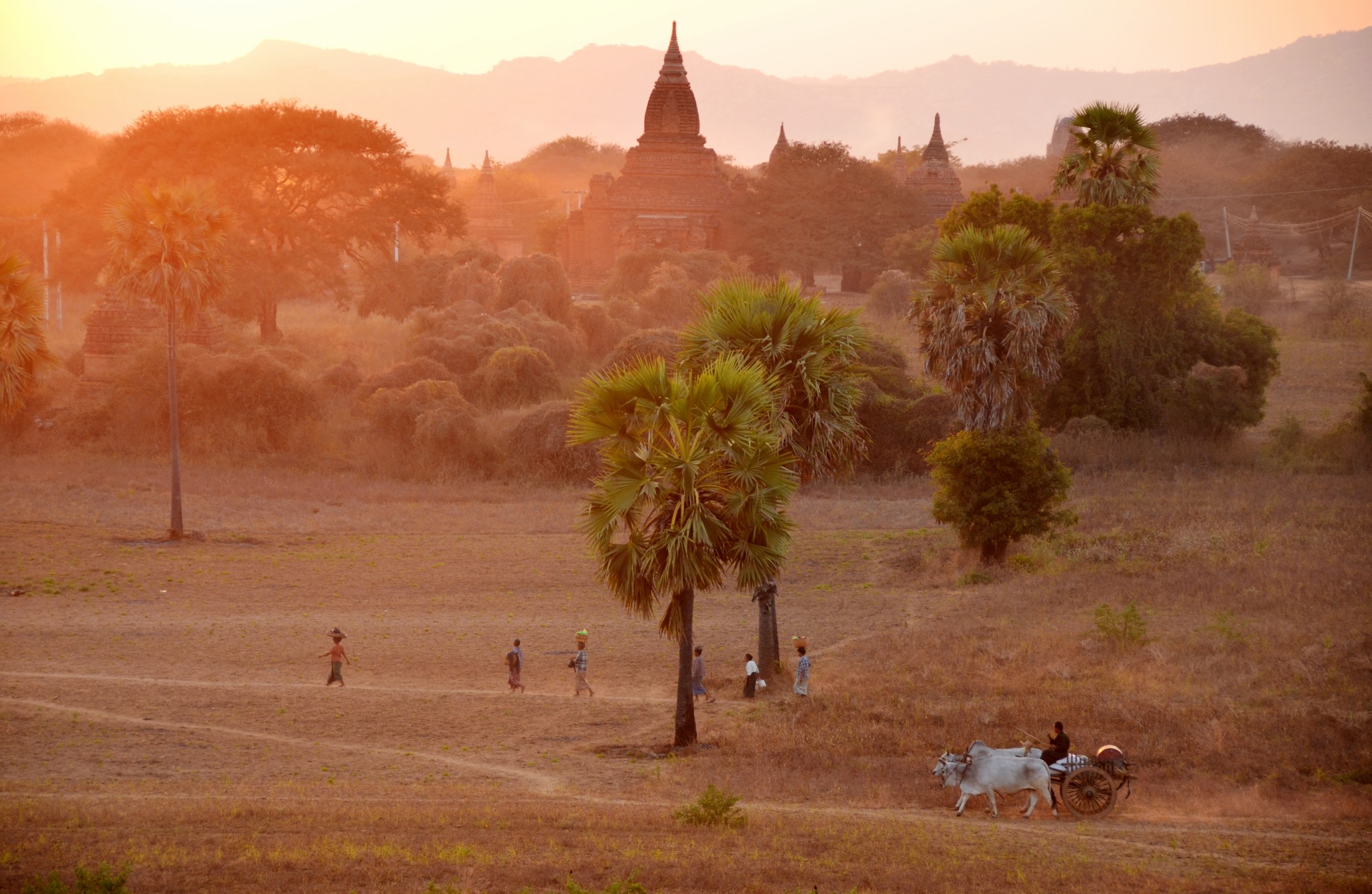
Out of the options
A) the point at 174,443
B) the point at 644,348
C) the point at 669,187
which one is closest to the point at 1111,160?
the point at 644,348

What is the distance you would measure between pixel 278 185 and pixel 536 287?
45.1 feet

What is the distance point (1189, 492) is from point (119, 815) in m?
25.9

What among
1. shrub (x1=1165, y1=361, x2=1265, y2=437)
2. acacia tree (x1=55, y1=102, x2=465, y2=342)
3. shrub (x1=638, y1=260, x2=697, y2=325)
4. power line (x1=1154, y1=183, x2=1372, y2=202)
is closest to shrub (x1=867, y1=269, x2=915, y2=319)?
shrub (x1=638, y1=260, x2=697, y2=325)

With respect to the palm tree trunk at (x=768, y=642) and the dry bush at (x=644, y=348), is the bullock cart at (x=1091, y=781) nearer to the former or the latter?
the palm tree trunk at (x=768, y=642)

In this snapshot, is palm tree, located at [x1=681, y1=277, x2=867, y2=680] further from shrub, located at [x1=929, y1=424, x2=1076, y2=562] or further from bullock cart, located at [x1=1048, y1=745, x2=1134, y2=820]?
shrub, located at [x1=929, y1=424, x2=1076, y2=562]

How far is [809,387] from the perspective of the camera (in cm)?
1723

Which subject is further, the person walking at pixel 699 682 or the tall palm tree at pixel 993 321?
the tall palm tree at pixel 993 321

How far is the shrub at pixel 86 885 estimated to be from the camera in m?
8.54

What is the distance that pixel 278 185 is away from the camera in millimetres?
54812

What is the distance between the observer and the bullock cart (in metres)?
11.8

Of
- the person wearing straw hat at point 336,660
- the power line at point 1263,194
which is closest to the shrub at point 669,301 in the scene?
the person wearing straw hat at point 336,660

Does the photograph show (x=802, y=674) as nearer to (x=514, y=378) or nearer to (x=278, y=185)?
(x=514, y=378)

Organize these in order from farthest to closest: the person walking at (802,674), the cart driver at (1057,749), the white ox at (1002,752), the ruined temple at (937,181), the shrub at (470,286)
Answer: the ruined temple at (937,181) < the shrub at (470,286) < the person walking at (802,674) < the cart driver at (1057,749) < the white ox at (1002,752)

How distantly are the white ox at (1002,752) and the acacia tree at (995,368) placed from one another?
12.0m
